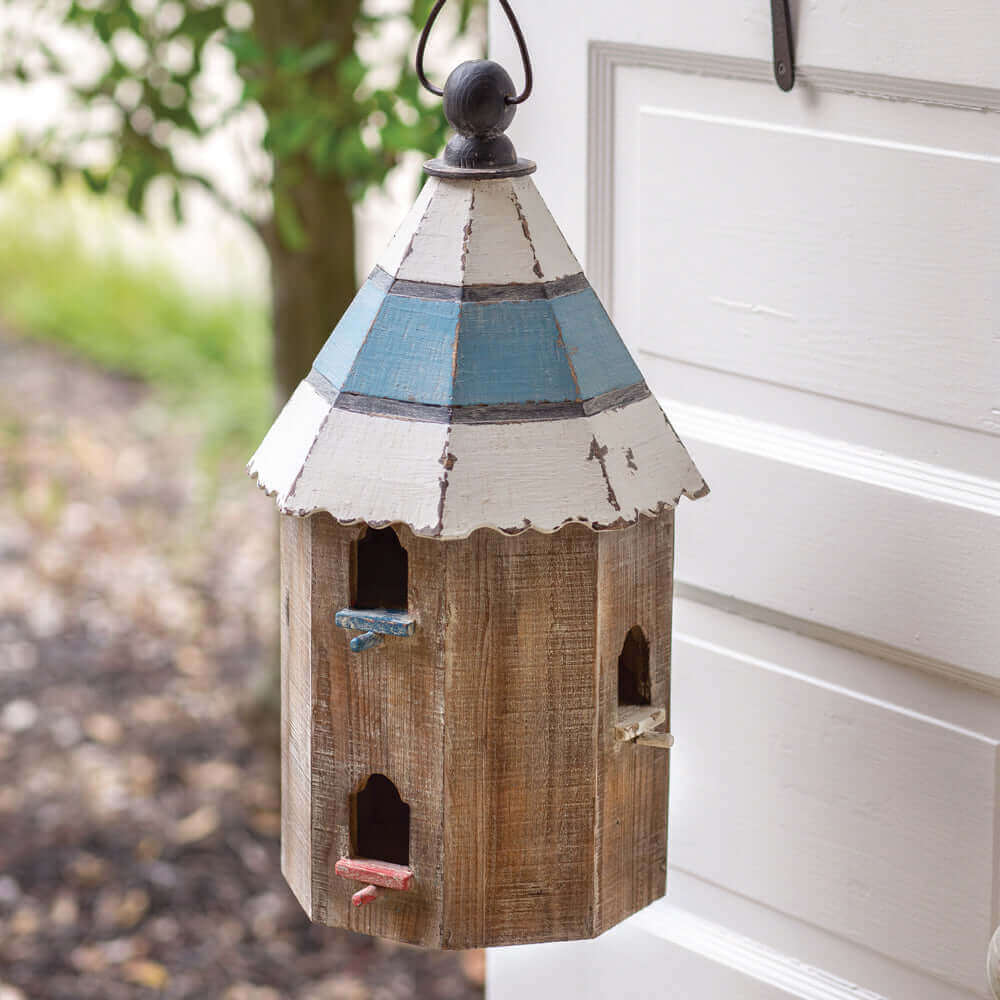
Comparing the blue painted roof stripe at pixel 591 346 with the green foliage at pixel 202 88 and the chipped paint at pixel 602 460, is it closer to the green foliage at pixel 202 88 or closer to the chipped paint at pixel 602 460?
the chipped paint at pixel 602 460

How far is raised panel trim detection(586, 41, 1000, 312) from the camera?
4.29ft

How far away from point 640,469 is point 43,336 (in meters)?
5.23

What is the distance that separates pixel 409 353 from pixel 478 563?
167mm

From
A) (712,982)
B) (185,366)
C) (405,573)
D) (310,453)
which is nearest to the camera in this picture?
(310,453)

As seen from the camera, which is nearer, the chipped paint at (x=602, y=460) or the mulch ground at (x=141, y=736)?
the chipped paint at (x=602, y=460)

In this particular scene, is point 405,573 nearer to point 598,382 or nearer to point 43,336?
point 598,382

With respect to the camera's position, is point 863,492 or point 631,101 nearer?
point 863,492

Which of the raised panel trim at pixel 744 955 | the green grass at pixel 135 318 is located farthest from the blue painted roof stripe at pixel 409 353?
the green grass at pixel 135 318

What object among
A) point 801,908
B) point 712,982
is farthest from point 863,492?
point 712,982

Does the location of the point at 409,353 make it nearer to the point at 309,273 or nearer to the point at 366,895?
the point at 366,895

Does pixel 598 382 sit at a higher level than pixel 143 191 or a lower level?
lower

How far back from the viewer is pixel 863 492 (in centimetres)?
143

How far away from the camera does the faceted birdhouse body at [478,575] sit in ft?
3.71

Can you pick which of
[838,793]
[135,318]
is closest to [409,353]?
[838,793]
